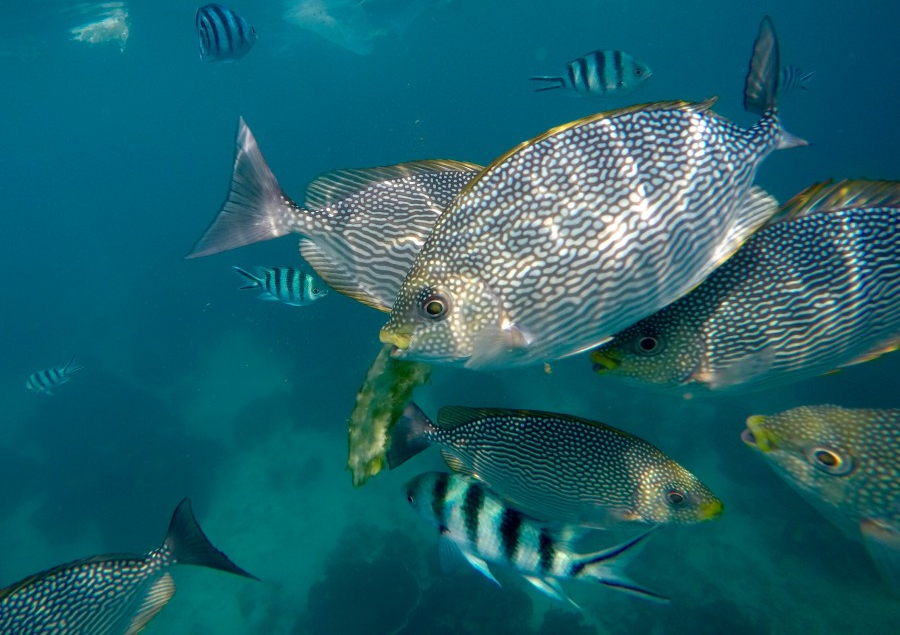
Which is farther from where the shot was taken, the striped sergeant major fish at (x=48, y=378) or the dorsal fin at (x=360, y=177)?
the striped sergeant major fish at (x=48, y=378)

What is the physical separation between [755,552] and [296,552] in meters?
9.36

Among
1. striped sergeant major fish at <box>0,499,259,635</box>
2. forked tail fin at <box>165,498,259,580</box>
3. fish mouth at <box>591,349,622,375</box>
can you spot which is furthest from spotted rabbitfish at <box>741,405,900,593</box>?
forked tail fin at <box>165,498,259,580</box>

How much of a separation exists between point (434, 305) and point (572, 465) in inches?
49.6

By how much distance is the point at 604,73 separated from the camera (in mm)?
5719

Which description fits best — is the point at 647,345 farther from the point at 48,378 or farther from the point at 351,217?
the point at 48,378

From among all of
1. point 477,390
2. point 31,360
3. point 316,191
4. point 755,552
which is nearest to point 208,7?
point 316,191

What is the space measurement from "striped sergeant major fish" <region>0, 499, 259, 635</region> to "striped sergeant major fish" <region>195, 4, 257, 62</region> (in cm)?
549

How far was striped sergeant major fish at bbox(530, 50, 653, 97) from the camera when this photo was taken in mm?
5637

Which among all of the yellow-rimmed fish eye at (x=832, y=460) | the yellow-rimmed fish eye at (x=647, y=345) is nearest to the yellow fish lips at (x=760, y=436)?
the yellow-rimmed fish eye at (x=832, y=460)

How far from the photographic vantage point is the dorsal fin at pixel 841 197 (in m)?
2.05

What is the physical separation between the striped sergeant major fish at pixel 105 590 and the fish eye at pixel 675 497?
244 centimetres

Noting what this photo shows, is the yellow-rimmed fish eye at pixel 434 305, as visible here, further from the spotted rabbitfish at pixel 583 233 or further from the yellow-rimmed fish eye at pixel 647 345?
the yellow-rimmed fish eye at pixel 647 345

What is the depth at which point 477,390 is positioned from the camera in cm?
1200

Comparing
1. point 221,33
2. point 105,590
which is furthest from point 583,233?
point 221,33
